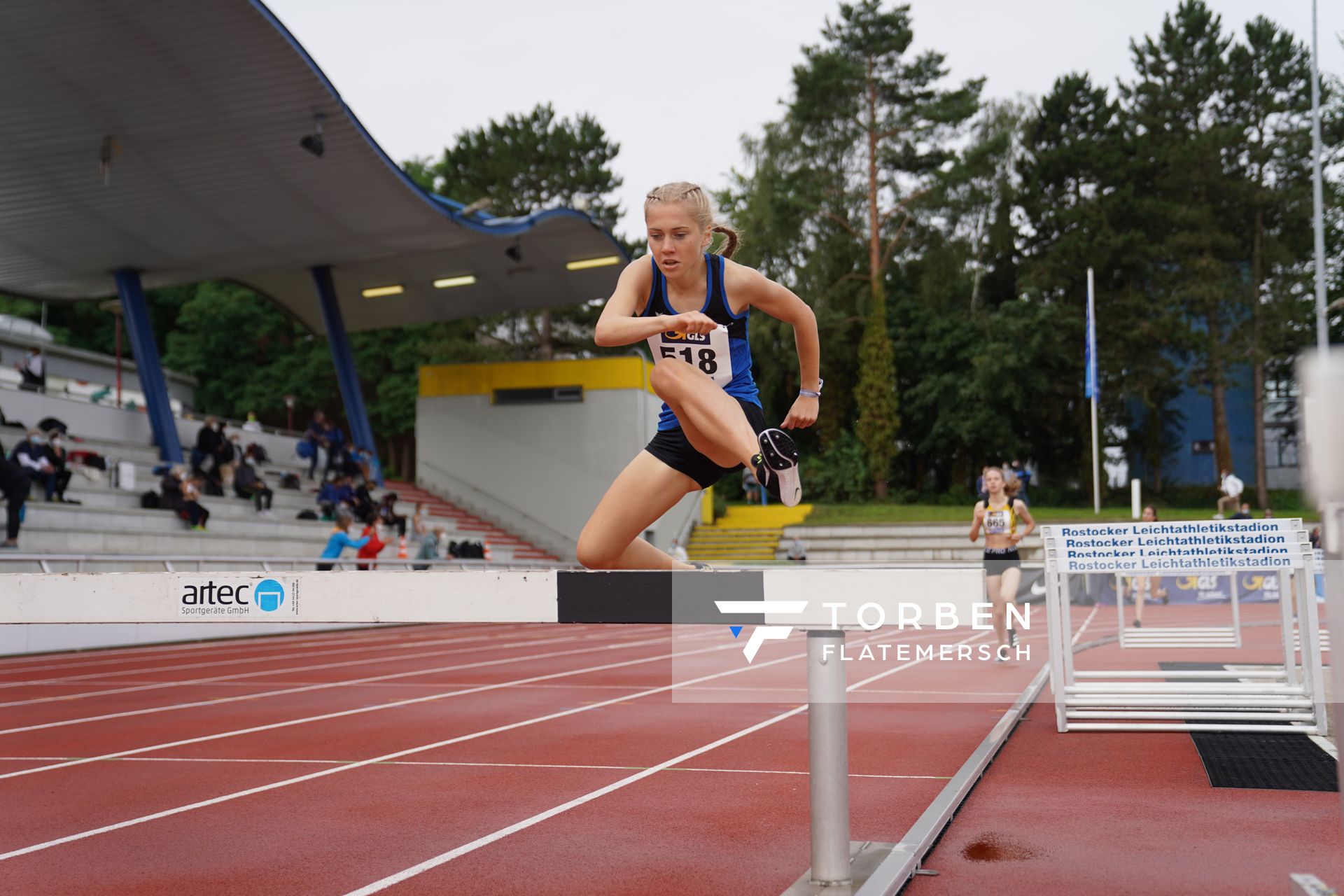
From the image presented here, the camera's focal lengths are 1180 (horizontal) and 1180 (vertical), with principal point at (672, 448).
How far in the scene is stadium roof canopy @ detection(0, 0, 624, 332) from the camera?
15.6 meters

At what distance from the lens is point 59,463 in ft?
56.9


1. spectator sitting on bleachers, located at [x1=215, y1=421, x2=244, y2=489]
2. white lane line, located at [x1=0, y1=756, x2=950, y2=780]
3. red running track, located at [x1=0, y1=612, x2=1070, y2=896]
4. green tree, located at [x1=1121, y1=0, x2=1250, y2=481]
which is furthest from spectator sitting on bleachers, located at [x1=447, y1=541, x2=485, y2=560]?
green tree, located at [x1=1121, y1=0, x2=1250, y2=481]

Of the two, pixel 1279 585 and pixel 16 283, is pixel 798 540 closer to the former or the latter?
pixel 16 283

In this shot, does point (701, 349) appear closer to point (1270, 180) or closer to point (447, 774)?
point (447, 774)

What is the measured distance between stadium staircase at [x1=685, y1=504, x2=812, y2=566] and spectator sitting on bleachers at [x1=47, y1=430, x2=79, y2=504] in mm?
17002

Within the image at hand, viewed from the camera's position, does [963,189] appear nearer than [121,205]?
No

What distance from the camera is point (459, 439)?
33.8m

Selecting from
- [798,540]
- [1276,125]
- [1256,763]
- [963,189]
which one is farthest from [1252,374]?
[1256,763]

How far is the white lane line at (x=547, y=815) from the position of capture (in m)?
4.20

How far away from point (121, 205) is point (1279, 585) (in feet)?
64.8

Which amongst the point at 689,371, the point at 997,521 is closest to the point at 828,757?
the point at 689,371

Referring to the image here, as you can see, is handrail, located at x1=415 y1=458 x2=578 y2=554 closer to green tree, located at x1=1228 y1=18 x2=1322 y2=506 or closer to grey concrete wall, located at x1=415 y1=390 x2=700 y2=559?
grey concrete wall, located at x1=415 y1=390 x2=700 y2=559

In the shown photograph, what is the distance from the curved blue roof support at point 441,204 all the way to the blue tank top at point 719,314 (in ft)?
45.7

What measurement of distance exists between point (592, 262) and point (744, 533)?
9414 millimetres
